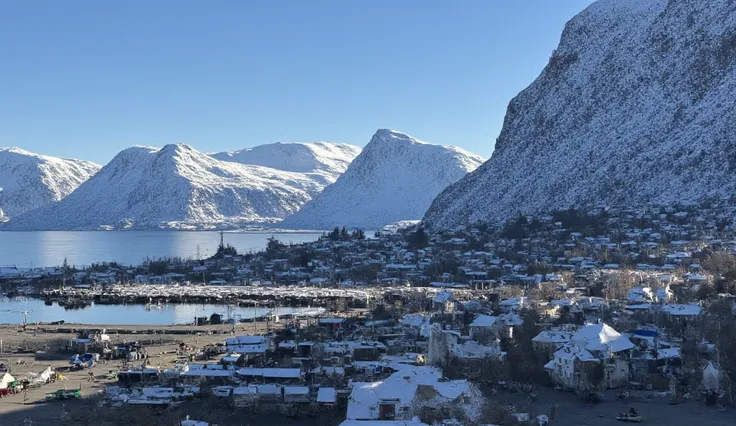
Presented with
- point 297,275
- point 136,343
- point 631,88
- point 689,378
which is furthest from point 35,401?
point 631,88

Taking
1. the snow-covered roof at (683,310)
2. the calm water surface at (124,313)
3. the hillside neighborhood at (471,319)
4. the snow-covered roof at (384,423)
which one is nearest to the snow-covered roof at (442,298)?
the hillside neighborhood at (471,319)

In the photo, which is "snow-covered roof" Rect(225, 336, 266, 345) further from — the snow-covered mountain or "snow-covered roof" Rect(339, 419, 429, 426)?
the snow-covered mountain

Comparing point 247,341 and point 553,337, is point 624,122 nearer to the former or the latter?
point 553,337

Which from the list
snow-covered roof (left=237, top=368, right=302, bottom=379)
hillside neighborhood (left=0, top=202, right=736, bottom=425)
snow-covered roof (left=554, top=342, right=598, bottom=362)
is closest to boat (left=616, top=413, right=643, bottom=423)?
hillside neighborhood (left=0, top=202, right=736, bottom=425)

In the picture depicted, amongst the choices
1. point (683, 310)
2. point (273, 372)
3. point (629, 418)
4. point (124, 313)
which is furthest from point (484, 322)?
point (124, 313)

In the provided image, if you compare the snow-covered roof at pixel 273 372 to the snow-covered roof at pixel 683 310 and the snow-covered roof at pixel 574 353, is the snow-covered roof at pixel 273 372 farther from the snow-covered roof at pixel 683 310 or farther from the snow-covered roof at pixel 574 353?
the snow-covered roof at pixel 683 310
